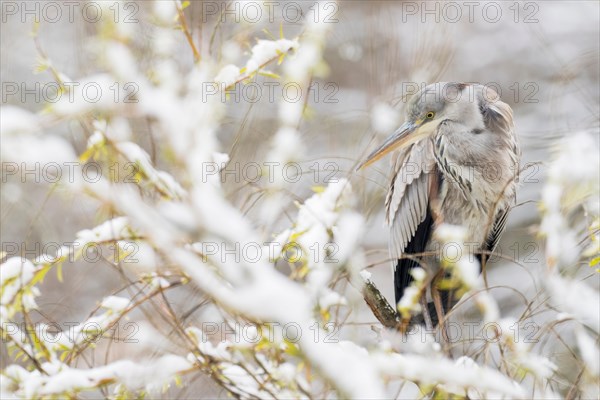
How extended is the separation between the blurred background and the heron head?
0.08 m

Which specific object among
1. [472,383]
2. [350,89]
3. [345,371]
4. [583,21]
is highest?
[345,371]

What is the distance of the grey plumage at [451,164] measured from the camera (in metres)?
3.81

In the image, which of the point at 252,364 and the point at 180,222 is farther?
the point at 252,364

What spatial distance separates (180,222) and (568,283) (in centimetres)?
110

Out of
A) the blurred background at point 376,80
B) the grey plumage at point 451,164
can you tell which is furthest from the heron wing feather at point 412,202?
the blurred background at point 376,80

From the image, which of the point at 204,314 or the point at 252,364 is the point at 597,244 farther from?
the point at 204,314

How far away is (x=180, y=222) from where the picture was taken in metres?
1.53

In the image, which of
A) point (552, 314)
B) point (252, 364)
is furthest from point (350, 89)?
point (252, 364)

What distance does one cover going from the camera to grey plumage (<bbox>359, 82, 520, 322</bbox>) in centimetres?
381

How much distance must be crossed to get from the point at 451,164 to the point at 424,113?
259mm

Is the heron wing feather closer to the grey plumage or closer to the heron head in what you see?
the grey plumage

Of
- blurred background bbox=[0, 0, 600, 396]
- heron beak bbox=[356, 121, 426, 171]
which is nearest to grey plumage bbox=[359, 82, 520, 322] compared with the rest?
heron beak bbox=[356, 121, 426, 171]

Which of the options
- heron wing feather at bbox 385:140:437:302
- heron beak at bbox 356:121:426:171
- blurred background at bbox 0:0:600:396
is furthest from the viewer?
heron wing feather at bbox 385:140:437:302

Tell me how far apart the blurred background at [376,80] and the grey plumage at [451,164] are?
5.1 inches
